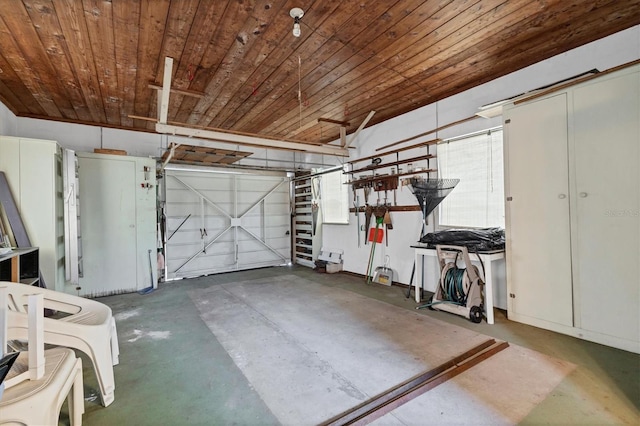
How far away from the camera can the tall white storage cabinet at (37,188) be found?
3.59 metres

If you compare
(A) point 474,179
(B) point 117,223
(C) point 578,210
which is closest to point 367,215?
(A) point 474,179

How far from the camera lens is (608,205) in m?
2.69

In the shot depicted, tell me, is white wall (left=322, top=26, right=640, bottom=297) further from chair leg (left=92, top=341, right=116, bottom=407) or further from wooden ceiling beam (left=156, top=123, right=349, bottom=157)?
chair leg (left=92, top=341, right=116, bottom=407)

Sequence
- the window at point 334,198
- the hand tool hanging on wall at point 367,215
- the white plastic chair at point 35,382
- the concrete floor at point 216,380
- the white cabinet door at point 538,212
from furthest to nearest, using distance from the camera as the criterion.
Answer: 1. the window at point 334,198
2. the hand tool hanging on wall at point 367,215
3. the white cabinet door at point 538,212
4. the concrete floor at point 216,380
5. the white plastic chair at point 35,382

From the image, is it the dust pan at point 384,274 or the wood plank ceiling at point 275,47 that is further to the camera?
the dust pan at point 384,274

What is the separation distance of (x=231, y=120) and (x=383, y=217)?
333 centimetres

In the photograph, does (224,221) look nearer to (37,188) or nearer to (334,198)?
(334,198)

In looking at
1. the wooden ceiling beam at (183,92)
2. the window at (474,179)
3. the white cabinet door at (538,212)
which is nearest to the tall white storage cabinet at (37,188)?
the wooden ceiling beam at (183,92)

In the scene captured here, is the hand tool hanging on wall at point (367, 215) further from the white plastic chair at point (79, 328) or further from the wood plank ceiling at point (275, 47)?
the white plastic chair at point (79, 328)

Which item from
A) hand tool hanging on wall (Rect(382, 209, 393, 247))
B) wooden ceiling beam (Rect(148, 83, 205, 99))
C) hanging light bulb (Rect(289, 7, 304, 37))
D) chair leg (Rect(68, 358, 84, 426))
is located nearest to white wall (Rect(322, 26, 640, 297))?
hand tool hanging on wall (Rect(382, 209, 393, 247))

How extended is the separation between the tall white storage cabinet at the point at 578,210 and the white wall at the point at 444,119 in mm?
564

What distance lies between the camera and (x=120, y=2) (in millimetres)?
2369

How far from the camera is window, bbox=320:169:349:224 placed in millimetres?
6594

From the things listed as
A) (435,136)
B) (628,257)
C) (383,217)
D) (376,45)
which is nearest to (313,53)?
(376,45)
